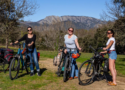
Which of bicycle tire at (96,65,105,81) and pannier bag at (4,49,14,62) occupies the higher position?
pannier bag at (4,49,14,62)

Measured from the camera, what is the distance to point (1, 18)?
15867mm

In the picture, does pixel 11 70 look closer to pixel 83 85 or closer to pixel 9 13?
pixel 83 85

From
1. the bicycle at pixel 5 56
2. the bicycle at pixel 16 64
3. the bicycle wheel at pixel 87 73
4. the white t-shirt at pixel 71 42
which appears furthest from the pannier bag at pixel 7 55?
the bicycle wheel at pixel 87 73

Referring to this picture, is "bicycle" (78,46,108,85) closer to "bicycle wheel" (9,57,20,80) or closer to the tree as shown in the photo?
"bicycle wheel" (9,57,20,80)

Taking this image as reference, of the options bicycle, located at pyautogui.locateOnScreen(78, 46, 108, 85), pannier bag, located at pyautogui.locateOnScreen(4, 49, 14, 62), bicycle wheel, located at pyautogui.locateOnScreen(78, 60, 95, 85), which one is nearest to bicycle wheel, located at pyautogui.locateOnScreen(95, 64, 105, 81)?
bicycle, located at pyautogui.locateOnScreen(78, 46, 108, 85)

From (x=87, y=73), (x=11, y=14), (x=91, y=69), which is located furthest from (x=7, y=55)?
(x=11, y=14)

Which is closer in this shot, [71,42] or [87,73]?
[87,73]

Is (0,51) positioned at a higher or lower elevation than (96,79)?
higher

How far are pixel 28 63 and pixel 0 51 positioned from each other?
4.23ft

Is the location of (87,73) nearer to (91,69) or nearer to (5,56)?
(91,69)

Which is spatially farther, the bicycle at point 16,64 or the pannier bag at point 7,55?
the pannier bag at point 7,55

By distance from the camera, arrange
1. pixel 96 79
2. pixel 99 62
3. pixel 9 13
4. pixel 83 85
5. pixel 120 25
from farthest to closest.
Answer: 1. pixel 9 13
2. pixel 120 25
3. pixel 96 79
4. pixel 99 62
5. pixel 83 85

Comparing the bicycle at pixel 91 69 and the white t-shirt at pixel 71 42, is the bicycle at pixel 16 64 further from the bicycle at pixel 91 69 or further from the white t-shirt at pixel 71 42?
the bicycle at pixel 91 69

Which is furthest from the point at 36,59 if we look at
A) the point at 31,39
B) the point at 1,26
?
the point at 1,26
